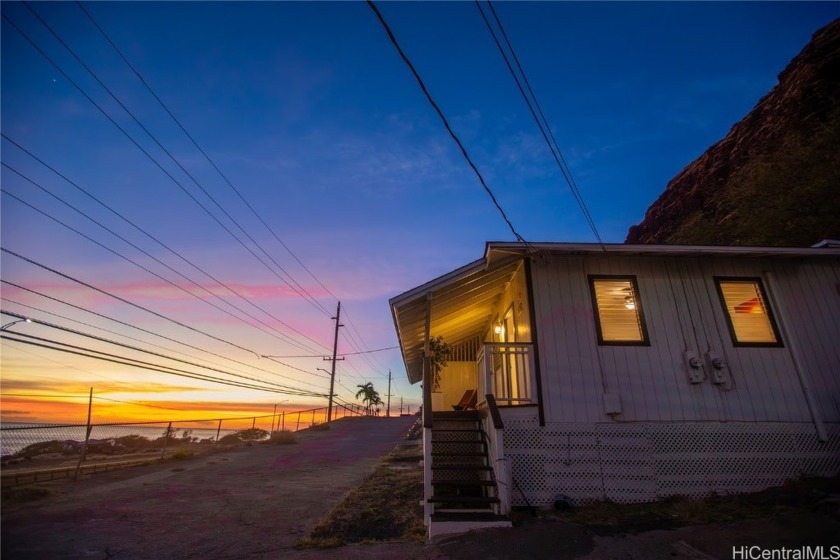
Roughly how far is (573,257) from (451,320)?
4769 millimetres

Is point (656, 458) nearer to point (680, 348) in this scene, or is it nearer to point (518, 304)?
point (680, 348)

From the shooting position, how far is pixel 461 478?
750cm

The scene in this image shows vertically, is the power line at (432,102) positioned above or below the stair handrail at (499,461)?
above

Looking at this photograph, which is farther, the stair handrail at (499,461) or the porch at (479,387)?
the porch at (479,387)

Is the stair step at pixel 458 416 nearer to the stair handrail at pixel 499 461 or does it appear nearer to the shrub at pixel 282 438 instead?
the stair handrail at pixel 499 461

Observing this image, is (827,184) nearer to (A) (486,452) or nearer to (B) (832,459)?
(B) (832,459)

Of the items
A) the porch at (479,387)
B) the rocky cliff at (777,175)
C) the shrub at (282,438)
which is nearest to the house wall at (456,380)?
the porch at (479,387)

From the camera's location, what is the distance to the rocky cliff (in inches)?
651

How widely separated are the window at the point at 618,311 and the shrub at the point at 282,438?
18.6 metres

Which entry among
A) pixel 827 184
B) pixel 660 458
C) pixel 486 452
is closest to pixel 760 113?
pixel 827 184

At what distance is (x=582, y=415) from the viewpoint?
7.21m

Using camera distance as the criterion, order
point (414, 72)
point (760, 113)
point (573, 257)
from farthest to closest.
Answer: point (760, 113), point (573, 257), point (414, 72)

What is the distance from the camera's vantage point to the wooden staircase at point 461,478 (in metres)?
5.52

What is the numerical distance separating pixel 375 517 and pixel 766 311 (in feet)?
30.6
